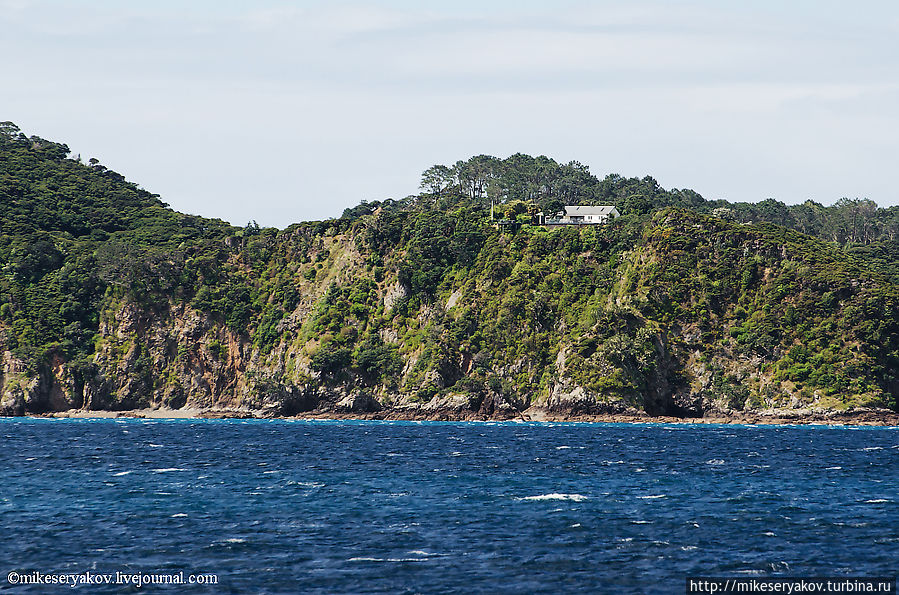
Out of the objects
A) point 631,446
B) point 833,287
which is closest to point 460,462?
point 631,446

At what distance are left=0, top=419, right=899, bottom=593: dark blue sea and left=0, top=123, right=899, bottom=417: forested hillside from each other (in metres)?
50.7

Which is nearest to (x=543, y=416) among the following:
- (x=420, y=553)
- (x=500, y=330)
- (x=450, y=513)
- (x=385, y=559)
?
(x=500, y=330)

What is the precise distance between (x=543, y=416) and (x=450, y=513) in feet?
339

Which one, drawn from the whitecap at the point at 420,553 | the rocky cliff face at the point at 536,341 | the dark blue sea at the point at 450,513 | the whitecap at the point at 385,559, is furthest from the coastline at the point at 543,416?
the whitecap at the point at 385,559

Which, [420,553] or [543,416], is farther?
[543,416]

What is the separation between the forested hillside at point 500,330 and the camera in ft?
530

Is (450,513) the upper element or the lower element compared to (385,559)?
lower

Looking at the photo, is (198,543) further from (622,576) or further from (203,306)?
(203,306)

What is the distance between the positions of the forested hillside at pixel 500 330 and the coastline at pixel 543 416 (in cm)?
132

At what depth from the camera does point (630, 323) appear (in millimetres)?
168125

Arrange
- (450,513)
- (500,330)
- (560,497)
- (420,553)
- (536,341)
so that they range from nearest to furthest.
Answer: (420,553) < (450,513) < (560,497) < (536,341) < (500,330)

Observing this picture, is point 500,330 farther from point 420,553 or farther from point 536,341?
point 420,553

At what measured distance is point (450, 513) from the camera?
60594mm

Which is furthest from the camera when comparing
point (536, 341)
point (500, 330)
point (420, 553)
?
point (500, 330)
